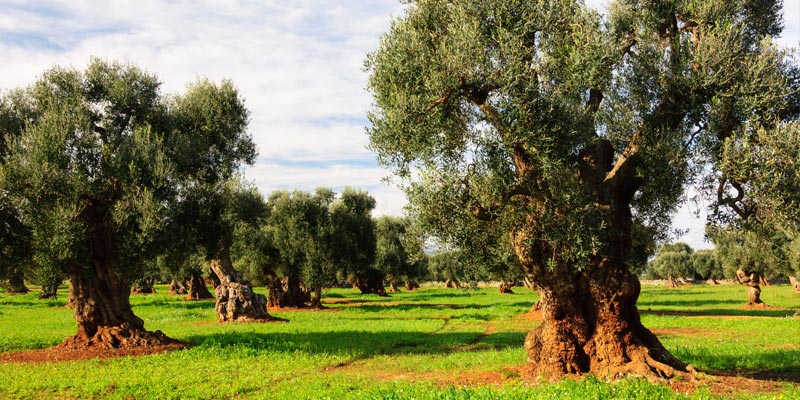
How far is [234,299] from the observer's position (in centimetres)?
3759

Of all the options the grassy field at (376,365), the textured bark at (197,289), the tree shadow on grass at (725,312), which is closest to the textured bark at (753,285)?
the tree shadow on grass at (725,312)

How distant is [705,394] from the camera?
1258 cm

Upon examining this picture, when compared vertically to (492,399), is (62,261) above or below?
above

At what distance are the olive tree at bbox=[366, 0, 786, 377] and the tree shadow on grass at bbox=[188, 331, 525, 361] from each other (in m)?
8.42

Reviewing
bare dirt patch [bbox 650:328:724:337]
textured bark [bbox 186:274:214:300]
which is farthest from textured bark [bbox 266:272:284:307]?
bare dirt patch [bbox 650:328:724:337]

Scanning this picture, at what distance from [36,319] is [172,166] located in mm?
25707

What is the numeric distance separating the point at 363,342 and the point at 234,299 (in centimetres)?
1481

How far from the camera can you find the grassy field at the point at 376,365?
1408 centimetres

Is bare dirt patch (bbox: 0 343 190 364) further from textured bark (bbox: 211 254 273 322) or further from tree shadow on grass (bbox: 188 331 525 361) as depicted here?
textured bark (bbox: 211 254 273 322)

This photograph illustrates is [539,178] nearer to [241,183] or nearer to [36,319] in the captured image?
[241,183]

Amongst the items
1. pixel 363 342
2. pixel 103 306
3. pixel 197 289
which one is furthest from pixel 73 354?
pixel 197 289

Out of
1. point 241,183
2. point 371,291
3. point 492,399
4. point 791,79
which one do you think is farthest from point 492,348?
point 371,291

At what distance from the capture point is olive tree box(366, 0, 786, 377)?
573 inches

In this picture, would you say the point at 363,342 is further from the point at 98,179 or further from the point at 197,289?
the point at 197,289
